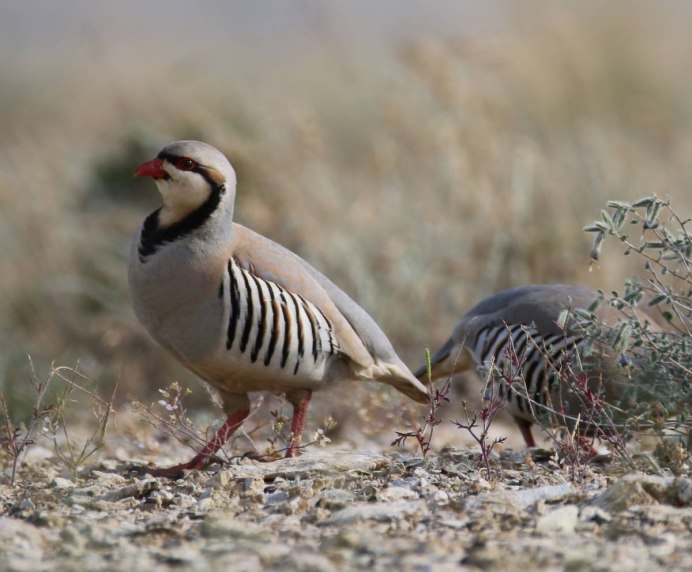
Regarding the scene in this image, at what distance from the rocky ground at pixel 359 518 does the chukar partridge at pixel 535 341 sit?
0.71 meters

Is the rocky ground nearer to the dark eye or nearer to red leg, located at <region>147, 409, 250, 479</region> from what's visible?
red leg, located at <region>147, 409, 250, 479</region>

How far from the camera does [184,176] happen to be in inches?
210

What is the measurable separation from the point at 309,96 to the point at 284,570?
19.4 m

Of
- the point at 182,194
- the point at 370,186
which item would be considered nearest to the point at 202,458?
the point at 182,194

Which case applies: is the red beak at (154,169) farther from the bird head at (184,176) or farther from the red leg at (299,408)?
the red leg at (299,408)

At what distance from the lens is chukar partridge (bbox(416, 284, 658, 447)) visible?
539 centimetres

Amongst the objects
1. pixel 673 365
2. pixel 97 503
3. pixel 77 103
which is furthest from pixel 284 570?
pixel 77 103

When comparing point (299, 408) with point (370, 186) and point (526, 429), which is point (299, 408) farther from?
point (370, 186)

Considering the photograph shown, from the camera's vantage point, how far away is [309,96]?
2205 centimetres

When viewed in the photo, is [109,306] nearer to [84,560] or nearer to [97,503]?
[97,503]

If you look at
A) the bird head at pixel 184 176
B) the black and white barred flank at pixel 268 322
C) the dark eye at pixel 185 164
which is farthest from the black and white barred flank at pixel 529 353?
the dark eye at pixel 185 164

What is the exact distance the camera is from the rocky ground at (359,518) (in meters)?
3.22

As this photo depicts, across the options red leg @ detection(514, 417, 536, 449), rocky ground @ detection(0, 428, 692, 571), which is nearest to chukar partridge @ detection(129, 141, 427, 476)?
rocky ground @ detection(0, 428, 692, 571)

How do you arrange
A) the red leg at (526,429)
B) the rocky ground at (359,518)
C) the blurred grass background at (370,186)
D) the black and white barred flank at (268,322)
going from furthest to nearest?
the blurred grass background at (370,186) < the red leg at (526,429) < the black and white barred flank at (268,322) < the rocky ground at (359,518)
